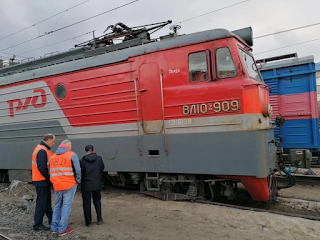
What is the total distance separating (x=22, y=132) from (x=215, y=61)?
18.9 feet

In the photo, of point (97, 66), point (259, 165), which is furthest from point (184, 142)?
point (97, 66)

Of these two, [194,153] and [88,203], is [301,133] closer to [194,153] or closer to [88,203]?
[194,153]

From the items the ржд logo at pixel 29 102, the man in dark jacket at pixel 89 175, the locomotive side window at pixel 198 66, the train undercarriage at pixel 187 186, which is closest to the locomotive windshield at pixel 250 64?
the locomotive side window at pixel 198 66

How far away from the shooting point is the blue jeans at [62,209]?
4328 mm

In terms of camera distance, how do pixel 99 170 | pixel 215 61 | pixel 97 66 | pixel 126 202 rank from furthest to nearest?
pixel 97 66 → pixel 126 202 → pixel 215 61 → pixel 99 170

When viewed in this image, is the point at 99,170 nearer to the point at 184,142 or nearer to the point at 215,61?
the point at 184,142

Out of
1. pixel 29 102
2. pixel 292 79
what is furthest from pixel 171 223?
pixel 292 79

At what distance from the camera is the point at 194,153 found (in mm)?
5359

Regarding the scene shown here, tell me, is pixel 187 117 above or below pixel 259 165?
above

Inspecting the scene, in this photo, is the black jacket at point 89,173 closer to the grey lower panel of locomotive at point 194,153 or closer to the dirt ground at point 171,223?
the dirt ground at point 171,223

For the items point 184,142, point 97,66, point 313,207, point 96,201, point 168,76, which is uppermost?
point 97,66

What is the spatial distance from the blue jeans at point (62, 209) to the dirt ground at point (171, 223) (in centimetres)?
18

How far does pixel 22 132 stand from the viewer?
7.89 meters

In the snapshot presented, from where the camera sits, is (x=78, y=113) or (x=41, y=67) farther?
(x=41, y=67)
